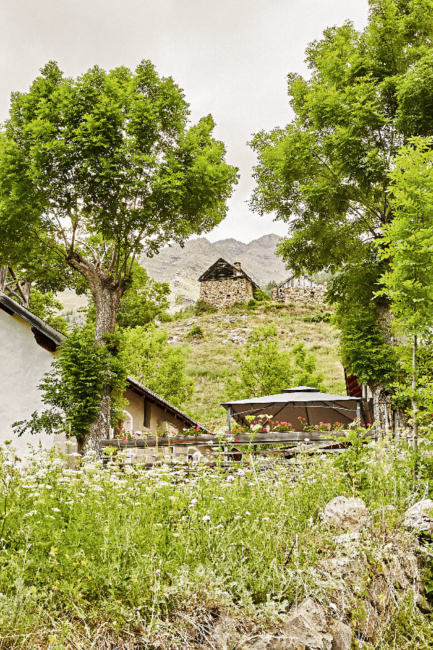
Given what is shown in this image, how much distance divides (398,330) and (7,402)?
10.9 metres

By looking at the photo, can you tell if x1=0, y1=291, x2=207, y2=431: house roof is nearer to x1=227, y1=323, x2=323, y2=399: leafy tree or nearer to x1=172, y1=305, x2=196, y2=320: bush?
x1=227, y1=323, x2=323, y2=399: leafy tree

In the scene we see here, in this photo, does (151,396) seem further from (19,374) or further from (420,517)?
(420,517)

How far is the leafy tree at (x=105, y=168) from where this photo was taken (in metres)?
11.8

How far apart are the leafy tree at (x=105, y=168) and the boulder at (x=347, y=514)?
8195 mm

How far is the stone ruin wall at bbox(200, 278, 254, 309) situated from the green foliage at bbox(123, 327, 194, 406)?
39223mm

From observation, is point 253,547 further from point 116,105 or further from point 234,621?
point 116,105

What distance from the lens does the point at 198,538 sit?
153 inches

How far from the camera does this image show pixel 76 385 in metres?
11.6

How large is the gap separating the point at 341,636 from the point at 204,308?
61651 millimetres

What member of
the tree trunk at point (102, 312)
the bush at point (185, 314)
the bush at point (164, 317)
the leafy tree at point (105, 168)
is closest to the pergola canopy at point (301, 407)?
the tree trunk at point (102, 312)

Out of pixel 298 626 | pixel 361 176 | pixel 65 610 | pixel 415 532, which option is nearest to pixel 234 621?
pixel 298 626

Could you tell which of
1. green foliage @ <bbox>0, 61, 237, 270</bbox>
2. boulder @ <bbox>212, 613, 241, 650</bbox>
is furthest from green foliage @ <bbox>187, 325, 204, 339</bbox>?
boulder @ <bbox>212, 613, 241, 650</bbox>

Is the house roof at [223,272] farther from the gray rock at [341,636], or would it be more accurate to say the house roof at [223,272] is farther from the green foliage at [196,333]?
the gray rock at [341,636]

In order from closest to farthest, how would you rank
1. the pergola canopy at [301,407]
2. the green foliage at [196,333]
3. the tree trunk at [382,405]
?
the pergola canopy at [301,407] < the tree trunk at [382,405] < the green foliage at [196,333]
